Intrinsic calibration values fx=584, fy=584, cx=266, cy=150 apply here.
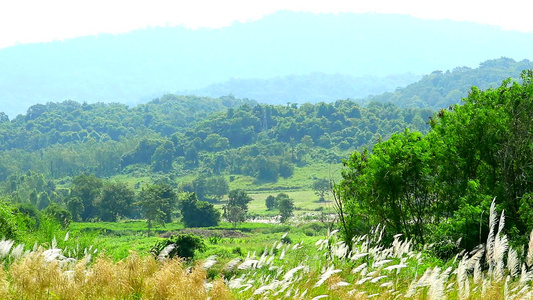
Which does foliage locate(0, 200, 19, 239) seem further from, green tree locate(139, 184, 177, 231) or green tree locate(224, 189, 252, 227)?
green tree locate(224, 189, 252, 227)

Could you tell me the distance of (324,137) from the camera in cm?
15175

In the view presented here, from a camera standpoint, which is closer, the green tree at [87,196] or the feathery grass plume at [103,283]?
the feathery grass plume at [103,283]

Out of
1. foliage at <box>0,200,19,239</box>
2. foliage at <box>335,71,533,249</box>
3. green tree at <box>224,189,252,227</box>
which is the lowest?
green tree at <box>224,189,252,227</box>

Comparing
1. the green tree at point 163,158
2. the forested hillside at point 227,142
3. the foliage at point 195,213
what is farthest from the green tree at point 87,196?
the green tree at point 163,158

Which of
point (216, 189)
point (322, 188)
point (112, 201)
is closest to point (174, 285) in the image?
point (112, 201)

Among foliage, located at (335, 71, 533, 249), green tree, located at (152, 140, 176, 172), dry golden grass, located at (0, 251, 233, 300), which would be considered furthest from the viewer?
green tree, located at (152, 140, 176, 172)

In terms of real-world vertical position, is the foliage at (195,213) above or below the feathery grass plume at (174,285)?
below

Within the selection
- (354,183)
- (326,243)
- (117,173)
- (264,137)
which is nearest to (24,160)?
(117,173)

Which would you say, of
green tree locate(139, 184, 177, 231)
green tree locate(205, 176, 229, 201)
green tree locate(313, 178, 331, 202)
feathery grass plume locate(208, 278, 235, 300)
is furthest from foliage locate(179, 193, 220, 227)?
feathery grass plume locate(208, 278, 235, 300)

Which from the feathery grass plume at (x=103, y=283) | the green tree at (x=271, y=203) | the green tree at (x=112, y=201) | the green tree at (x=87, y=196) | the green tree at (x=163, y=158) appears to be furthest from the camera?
the green tree at (x=163, y=158)

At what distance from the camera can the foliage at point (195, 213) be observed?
74.9 metres

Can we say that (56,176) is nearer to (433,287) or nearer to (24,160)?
(24,160)

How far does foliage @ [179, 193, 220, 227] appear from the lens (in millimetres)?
74938

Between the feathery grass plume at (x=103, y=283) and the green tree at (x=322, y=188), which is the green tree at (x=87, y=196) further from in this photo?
the feathery grass plume at (x=103, y=283)
